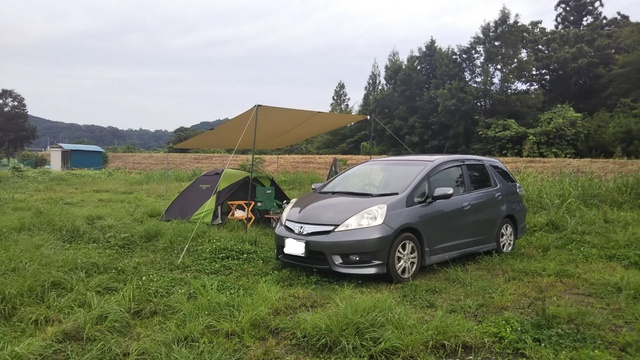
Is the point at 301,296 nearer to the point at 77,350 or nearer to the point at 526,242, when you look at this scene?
the point at 77,350

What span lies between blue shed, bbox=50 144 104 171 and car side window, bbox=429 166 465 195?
33600mm

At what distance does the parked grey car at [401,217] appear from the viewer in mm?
4266

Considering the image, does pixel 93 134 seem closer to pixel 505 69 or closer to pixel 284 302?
pixel 505 69

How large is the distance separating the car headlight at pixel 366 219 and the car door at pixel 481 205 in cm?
136

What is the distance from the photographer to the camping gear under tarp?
7.72 m

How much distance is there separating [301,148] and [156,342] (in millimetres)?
36389

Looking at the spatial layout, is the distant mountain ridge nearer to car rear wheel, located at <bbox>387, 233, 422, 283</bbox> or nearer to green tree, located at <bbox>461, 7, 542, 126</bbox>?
green tree, located at <bbox>461, 7, 542, 126</bbox>

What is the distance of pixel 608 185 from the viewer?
9203 mm

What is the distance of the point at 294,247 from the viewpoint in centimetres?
447

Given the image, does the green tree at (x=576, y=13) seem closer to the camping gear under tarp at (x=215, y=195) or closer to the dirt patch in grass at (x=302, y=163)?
the dirt patch in grass at (x=302, y=163)

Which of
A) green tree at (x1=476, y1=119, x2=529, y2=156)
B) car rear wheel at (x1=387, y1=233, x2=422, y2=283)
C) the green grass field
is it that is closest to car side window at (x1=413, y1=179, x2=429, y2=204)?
car rear wheel at (x1=387, y1=233, x2=422, y2=283)

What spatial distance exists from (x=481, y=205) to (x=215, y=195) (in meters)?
4.48

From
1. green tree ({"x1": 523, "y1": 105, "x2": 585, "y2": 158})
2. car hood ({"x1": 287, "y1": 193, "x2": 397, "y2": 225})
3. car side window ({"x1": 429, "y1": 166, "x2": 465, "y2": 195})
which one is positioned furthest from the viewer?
green tree ({"x1": 523, "y1": 105, "x2": 585, "y2": 158})

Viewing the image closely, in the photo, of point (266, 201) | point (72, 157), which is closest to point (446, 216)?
point (266, 201)
